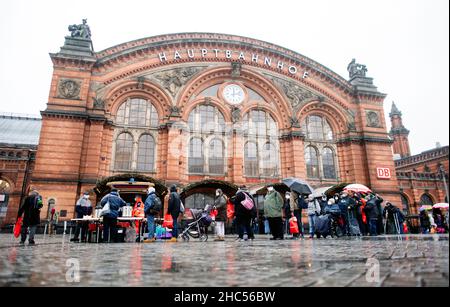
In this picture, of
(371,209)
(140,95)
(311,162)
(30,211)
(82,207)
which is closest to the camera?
(30,211)

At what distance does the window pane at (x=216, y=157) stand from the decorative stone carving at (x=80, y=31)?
40.7 ft

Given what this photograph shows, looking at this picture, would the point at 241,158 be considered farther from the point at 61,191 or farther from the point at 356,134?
the point at 61,191

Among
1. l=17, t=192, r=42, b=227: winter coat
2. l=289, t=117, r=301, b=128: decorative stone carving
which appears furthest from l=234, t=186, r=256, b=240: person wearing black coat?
l=289, t=117, r=301, b=128: decorative stone carving

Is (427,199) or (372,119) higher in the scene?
(372,119)

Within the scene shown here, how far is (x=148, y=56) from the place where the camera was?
75.0ft

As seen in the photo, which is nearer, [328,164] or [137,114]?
[137,114]

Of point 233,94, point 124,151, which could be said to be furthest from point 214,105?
point 124,151

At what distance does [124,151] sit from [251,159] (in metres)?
9.47

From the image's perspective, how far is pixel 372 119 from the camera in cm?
2598

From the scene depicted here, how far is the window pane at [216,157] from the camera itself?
73.7 feet

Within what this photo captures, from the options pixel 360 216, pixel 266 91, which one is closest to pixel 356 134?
pixel 266 91

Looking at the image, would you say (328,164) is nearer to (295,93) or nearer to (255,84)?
(295,93)

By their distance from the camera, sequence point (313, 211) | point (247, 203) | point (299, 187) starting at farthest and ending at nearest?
point (299, 187) → point (313, 211) → point (247, 203)

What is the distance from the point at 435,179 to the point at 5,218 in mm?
40070
